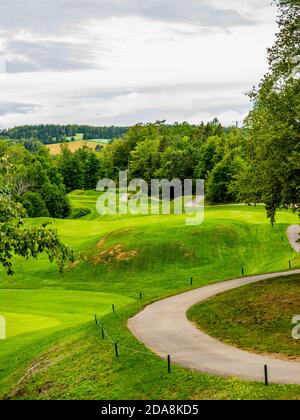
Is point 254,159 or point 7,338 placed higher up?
point 254,159

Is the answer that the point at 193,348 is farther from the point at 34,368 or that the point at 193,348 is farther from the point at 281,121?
the point at 281,121

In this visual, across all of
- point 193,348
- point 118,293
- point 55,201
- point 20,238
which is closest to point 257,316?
point 193,348

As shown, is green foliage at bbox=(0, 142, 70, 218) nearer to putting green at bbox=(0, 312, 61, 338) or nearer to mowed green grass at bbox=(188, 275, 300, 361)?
putting green at bbox=(0, 312, 61, 338)

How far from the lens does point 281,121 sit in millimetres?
31641

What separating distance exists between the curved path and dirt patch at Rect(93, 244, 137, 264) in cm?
Answer: 2286

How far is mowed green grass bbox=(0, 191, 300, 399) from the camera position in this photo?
68.9 ft

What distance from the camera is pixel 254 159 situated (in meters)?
35.2

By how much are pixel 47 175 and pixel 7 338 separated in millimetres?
103294

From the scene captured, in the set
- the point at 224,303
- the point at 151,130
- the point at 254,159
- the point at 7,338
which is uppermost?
the point at 151,130

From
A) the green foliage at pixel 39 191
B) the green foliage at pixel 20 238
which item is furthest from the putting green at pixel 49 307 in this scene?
the green foliage at pixel 39 191
